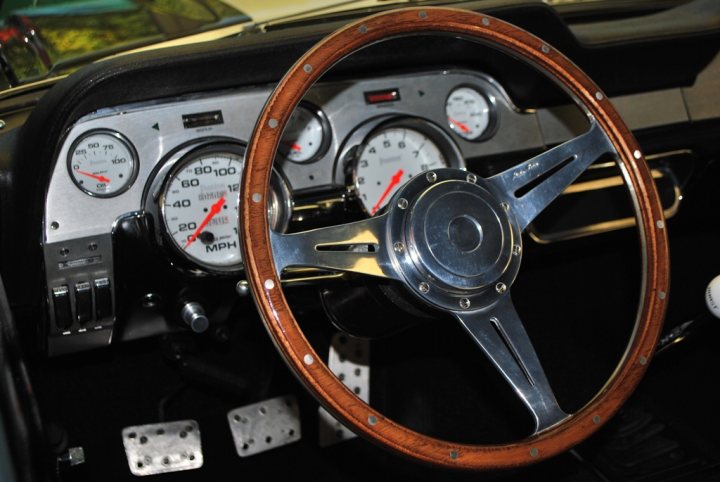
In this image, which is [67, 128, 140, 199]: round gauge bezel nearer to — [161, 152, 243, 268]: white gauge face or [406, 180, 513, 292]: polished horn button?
[161, 152, 243, 268]: white gauge face

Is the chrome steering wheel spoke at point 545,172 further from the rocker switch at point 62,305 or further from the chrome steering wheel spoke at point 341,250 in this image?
the rocker switch at point 62,305

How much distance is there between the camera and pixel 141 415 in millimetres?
2436

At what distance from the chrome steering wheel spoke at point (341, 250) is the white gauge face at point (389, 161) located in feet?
1.76

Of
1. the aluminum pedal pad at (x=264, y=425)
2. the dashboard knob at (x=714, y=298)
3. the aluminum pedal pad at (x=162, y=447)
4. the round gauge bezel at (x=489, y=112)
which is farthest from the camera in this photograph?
the aluminum pedal pad at (x=264, y=425)

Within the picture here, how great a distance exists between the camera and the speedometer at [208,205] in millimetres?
1858

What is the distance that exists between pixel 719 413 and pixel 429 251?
137 cm

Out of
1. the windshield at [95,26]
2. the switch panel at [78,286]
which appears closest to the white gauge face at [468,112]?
the windshield at [95,26]

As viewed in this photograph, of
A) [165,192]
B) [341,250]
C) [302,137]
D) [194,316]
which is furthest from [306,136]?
[341,250]

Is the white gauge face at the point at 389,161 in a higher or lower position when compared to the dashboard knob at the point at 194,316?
higher

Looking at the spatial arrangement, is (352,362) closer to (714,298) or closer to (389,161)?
(389,161)

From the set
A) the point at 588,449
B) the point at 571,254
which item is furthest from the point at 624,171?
the point at 588,449

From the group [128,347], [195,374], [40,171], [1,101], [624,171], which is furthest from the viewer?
[128,347]

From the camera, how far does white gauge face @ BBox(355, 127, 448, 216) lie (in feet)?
6.56

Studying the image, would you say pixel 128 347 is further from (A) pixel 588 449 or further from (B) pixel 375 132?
(A) pixel 588 449
